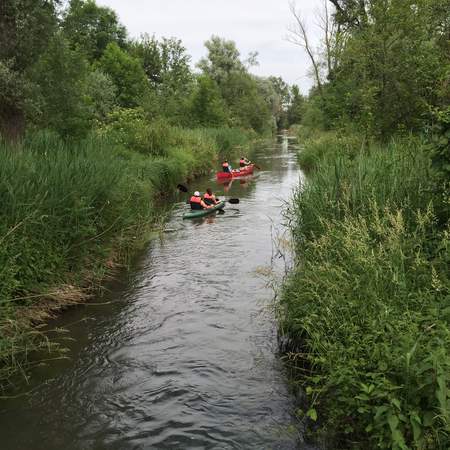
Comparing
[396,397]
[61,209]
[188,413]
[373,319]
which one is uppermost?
[61,209]

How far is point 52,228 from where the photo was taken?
713cm

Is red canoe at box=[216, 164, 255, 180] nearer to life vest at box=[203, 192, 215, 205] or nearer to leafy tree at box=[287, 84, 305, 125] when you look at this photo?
life vest at box=[203, 192, 215, 205]

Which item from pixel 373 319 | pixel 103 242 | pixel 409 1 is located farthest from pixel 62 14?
pixel 373 319

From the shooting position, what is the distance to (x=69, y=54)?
37.1 ft

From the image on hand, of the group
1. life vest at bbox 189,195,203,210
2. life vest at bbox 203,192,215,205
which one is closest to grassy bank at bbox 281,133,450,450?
life vest at bbox 189,195,203,210

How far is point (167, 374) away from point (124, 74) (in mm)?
30080

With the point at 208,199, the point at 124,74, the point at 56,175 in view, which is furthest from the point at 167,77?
the point at 56,175

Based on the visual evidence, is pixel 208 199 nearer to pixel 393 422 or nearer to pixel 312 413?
pixel 312 413

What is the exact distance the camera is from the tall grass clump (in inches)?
232

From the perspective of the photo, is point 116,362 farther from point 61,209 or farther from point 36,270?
point 61,209

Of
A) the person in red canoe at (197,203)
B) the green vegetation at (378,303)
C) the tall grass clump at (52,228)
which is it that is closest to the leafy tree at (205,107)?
the person in red canoe at (197,203)

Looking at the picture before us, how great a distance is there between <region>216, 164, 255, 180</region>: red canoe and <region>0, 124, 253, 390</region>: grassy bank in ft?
33.4

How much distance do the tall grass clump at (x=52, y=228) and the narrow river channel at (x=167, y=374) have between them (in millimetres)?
468

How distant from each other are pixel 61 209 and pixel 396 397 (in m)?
5.88
